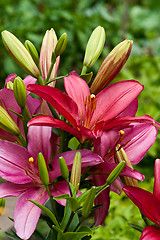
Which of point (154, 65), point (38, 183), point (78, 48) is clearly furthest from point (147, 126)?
point (78, 48)

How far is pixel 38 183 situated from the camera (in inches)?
19.1

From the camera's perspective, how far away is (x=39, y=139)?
1.58 ft

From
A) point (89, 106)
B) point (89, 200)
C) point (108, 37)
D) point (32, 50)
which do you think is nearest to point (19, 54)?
point (32, 50)

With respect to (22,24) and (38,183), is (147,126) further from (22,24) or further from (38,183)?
(22,24)

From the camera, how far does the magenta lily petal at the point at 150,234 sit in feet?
1.50

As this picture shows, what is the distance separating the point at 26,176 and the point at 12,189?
1.0 inches

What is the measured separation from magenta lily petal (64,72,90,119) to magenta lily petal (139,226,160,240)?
17 centimetres

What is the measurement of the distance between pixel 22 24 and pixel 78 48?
471 millimetres

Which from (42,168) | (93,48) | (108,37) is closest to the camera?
(42,168)

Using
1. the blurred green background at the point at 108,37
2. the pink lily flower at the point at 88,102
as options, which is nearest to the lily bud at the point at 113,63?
the pink lily flower at the point at 88,102

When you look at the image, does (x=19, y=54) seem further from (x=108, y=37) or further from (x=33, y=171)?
(x=108, y=37)

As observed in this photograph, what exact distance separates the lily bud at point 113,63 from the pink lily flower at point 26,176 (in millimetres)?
102

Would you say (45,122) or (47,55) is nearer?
(45,122)

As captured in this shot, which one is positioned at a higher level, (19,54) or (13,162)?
(19,54)
